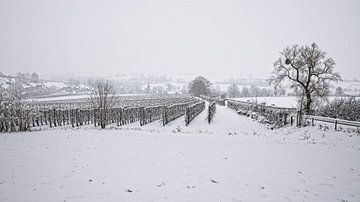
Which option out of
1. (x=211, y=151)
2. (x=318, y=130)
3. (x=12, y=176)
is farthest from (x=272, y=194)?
(x=318, y=130)

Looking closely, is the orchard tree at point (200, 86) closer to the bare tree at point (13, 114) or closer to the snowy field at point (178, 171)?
the bare tree at point (13, 114)

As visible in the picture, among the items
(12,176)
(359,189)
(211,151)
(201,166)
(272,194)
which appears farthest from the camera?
(211,151)

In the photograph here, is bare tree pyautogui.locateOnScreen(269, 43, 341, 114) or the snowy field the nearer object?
→ the snowy field

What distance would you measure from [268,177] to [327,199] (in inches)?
95.9

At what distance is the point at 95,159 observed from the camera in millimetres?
12727

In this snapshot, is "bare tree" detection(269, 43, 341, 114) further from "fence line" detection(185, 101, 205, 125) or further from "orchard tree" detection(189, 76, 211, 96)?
"orchard tree" detection(189, 76, 211, 96)

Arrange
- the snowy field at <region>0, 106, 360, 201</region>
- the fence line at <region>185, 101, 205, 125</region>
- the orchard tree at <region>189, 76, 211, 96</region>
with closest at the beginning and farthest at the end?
the snowy field at <region>0, 106, 360, 201</region>, the fence line at <region>185, 101, 205, 125</region>, the orchard tree at <region>189, 76, 211, 96</region>

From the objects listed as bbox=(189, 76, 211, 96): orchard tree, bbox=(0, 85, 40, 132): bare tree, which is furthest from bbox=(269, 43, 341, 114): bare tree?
bbox=(189, 76, 211, 96): orchard tree

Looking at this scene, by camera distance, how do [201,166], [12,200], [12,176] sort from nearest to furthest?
[12,200] → [12,176] → [201,166]

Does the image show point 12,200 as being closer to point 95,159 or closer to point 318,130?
point 95,159

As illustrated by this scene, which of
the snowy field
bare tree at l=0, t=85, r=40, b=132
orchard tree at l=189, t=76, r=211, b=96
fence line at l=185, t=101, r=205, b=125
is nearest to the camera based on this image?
the snowy field

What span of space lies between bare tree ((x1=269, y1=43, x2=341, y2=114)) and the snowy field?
16.4 meters

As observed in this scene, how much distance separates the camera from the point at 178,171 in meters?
10.8

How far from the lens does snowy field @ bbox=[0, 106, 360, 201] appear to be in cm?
844
